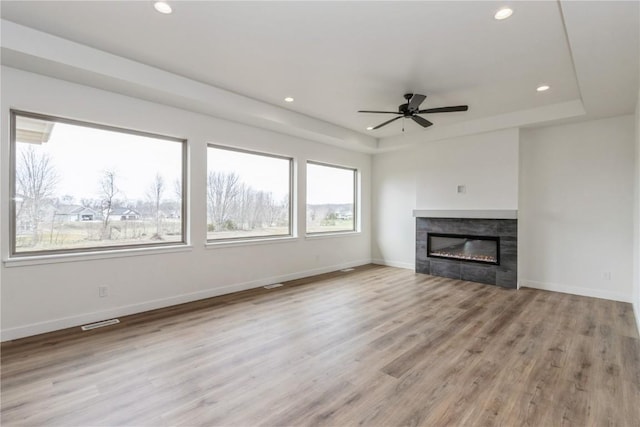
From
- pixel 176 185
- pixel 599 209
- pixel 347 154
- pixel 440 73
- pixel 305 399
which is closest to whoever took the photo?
pixel 305 399

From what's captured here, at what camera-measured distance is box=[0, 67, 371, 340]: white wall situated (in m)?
3.07

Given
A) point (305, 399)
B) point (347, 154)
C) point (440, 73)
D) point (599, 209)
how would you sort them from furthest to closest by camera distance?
point (347, 154) → point (599, 209) → point (440, 73) → point (305, 399)

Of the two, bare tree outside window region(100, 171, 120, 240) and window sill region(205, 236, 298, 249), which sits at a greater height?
bare tree outside window region(100, 171, 120, 240)

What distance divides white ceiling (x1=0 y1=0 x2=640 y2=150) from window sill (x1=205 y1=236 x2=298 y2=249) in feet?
7.15

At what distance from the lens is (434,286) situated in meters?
5.24

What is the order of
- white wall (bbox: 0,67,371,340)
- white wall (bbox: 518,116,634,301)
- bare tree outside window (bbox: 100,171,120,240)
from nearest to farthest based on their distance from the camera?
white wall (bbox: 0,67,371,340), bare tree outside window (bbox: 100,171,120,240), white wall (bbox: 518,116,634,301)

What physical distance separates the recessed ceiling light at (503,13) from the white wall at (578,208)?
11.1ft

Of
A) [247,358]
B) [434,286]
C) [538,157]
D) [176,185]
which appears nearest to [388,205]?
[434,286]

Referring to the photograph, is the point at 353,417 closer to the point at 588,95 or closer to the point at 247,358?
the point at 247,358

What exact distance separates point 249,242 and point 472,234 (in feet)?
13.0

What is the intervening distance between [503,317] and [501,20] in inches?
126

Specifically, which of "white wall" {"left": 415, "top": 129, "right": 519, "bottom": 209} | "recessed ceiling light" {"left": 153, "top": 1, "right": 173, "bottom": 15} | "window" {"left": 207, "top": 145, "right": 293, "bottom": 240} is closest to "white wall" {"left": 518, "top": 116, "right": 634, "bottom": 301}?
"white wall" {"left": 415, "top": 129, "right": 519, "bottom": 209}

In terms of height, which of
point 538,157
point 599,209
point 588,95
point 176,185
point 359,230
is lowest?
point 359,230

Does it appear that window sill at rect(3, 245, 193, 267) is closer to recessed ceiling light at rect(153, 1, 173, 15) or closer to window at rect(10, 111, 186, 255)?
window at rect(10, 111, 186, 255)
